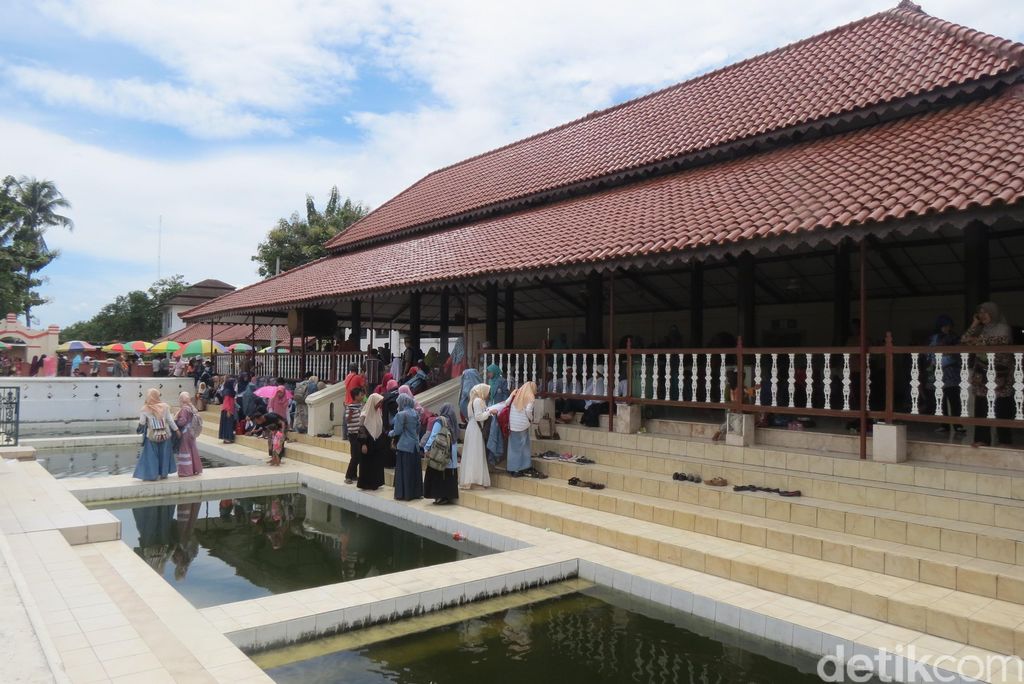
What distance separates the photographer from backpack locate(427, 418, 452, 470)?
28.3 feet

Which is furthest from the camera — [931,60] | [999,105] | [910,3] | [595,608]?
[910,3]

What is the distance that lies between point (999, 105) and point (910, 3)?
4557mm

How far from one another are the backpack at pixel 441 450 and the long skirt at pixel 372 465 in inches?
49.9

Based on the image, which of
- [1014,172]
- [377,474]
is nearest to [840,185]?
[1014,172]

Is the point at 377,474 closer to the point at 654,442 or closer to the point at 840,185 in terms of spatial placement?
the point at 654,442

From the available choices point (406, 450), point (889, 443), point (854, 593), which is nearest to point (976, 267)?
point (889, 443)

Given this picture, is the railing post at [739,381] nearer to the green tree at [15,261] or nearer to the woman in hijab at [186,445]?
the woman in hijab at [186,445]

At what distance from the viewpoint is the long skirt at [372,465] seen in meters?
9.59

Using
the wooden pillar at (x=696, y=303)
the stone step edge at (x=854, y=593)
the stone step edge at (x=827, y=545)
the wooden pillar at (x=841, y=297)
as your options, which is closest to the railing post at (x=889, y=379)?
the stone step edge at (x=827, y=545)

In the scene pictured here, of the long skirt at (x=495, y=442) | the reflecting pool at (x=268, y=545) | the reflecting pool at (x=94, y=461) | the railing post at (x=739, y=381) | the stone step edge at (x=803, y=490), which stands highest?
the railing post at (x=739, y=381)

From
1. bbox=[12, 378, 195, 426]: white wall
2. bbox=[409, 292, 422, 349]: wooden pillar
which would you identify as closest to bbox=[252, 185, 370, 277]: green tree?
bbox=[12, 378, 195, 426]: white wall

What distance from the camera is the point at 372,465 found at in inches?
380

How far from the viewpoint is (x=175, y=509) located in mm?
9336

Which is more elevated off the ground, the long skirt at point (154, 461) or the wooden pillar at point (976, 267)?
the wooden pillar at point (976, 267)
